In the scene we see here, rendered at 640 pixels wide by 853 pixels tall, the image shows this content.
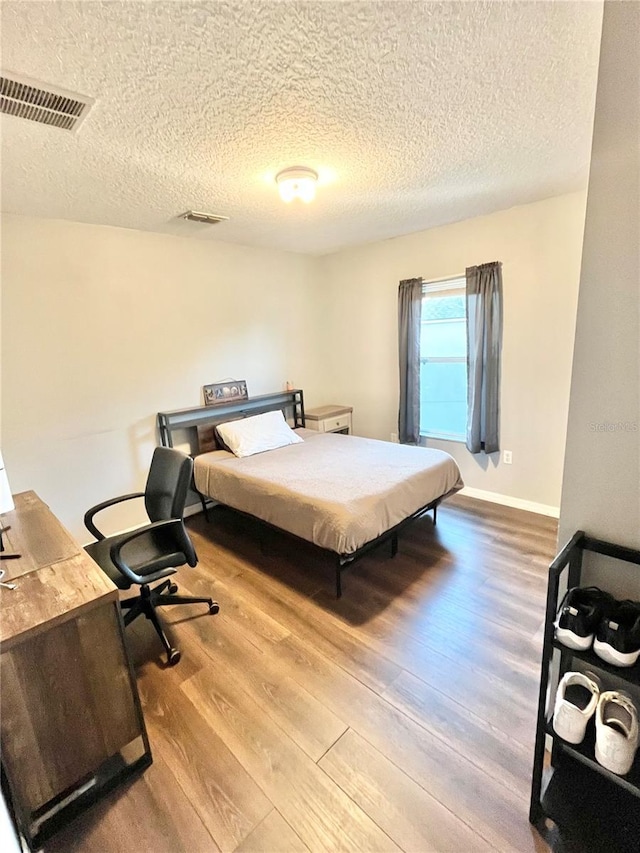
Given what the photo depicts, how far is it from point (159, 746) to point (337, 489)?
153cm

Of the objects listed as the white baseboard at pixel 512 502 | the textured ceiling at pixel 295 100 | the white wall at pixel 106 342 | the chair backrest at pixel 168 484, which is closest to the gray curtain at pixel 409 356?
the white baseboard at pixel 512 502

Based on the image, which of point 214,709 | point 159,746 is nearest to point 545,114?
point 214,709

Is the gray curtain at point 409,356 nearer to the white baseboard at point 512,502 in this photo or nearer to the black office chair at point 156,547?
the white baseboard at point 512,502

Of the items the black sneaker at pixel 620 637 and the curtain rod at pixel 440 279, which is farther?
the curtain rod at pixel 440 279

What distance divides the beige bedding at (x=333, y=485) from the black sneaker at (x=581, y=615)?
1.19m

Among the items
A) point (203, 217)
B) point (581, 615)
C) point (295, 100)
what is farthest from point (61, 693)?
point (203, 217)

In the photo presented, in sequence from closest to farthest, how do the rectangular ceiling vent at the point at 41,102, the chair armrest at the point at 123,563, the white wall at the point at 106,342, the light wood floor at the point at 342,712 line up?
1. the light wood floor at the point at 342,712
2. the rectangular ceiling vent at the point at 41,102
3. the chair armrest at the point at 123,563
4. the white wall at the point at 106,342

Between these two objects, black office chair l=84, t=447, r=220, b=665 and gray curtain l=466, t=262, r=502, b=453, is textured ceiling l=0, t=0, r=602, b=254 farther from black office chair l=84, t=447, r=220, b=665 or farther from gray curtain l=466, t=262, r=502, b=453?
black office chair l=84, t=447, r=220, b=665

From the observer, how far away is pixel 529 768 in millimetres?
1397

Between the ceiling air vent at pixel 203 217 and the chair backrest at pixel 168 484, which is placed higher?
the ceiling air vent at pixel 203 217

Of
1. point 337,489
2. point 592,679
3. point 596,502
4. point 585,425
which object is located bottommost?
point 592,679

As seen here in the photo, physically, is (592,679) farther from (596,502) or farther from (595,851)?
(596,502)

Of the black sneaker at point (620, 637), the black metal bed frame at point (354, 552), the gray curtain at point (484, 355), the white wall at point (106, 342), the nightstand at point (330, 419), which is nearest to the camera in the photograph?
the black sneaker at point (620, 637)

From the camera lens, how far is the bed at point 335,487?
2303 millimetres
